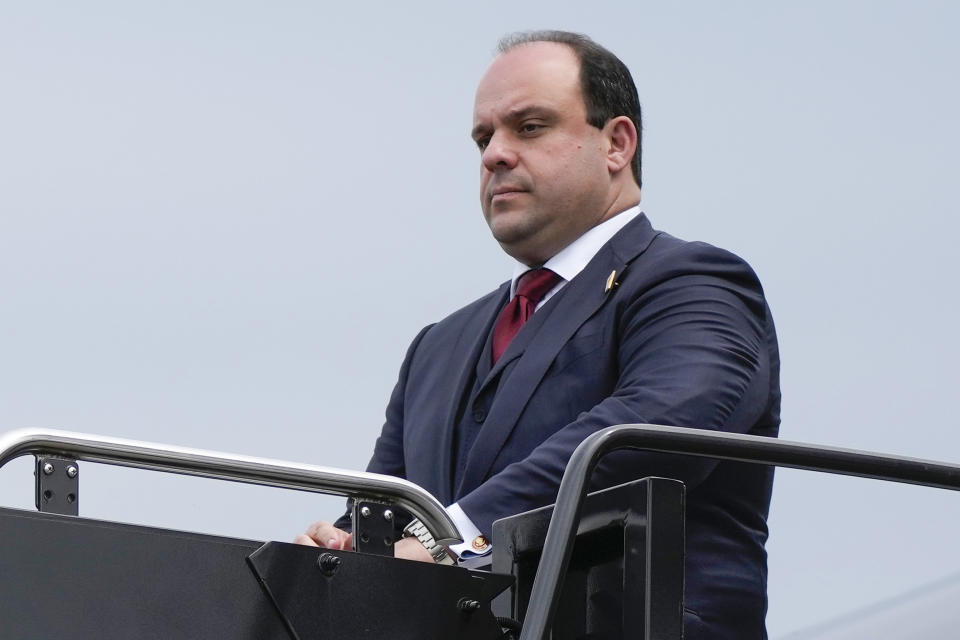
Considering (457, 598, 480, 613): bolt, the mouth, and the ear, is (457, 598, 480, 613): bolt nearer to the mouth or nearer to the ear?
the mouth

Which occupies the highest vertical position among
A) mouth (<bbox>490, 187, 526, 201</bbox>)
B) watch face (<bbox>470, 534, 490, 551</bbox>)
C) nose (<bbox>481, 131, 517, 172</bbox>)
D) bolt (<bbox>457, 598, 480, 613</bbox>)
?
nose (<bbox>481, 131, 517, 172</bbox>)

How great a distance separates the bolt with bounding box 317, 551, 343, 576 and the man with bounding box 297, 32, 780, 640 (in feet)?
0.87

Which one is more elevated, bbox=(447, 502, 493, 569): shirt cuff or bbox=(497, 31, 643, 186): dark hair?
bbox=(497, 31, 643, 186): dark hair

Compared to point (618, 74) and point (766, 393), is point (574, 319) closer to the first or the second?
point (766, 393)

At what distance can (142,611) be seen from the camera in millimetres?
2365

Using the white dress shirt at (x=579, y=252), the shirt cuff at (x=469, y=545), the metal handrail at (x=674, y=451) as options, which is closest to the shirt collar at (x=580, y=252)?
the white dress shirt at (x=579, y=252)

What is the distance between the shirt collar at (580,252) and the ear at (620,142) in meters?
0.15

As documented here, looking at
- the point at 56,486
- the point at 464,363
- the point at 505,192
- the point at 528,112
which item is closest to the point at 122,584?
the point at 56,486

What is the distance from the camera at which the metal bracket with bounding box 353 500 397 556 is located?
8.73 ft

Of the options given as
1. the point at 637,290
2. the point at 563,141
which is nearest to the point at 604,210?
the point at 563,141

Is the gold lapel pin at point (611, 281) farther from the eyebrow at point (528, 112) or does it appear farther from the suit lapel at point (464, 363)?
the eyebrow at point (528, 112)

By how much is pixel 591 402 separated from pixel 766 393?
344 mm

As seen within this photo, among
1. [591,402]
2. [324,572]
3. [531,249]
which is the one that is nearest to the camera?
[324,572]

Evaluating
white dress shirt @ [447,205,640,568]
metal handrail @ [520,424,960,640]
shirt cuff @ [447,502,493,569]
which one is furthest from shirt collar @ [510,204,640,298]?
metal handrail @ [520,424,960,640]
